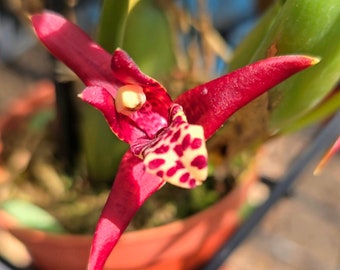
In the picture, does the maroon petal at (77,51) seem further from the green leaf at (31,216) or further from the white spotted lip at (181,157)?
the green leaf at (31,216)

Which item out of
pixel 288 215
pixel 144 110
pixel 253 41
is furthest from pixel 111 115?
pixel 288 215

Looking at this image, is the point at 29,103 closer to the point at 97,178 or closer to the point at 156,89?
the point at 97,178

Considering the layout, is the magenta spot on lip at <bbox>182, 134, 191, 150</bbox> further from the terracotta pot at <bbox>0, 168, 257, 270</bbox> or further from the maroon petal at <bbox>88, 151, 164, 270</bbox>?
the terracotta pot at <bbox>0, 168, 257, 270</bbox>

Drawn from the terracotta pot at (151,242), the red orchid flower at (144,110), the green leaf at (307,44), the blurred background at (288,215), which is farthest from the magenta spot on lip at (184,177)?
the blurred background at (288,215)

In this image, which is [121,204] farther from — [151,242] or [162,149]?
[151,242]

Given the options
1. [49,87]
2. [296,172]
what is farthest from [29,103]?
[296,172]

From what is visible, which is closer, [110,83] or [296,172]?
[110,83]
